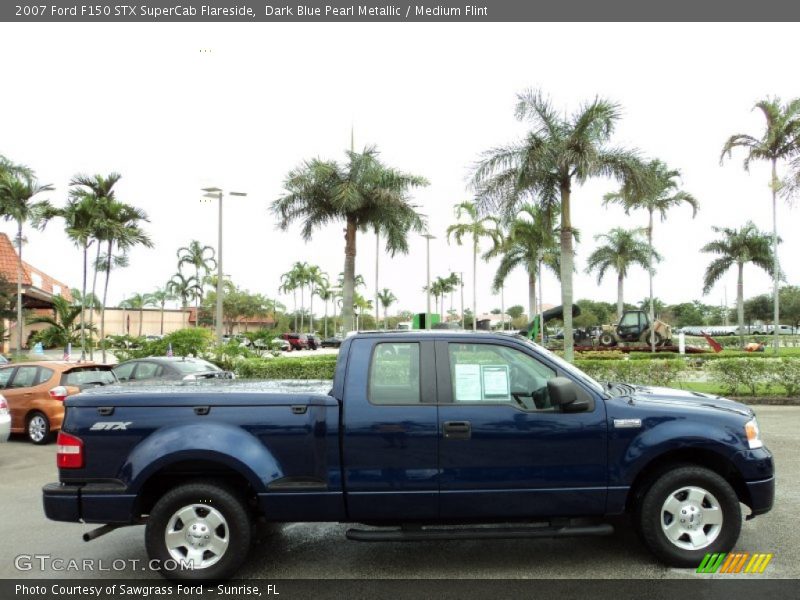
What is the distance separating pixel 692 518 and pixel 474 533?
5.38 ft

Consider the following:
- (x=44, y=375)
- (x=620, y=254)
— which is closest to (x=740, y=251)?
(x=620, y=254)

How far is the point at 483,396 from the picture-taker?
14.9 feet

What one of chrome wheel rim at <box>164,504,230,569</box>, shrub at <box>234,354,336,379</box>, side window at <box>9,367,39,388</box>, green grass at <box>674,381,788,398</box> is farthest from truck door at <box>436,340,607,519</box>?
shrub at <box>234,354,336,379</box>

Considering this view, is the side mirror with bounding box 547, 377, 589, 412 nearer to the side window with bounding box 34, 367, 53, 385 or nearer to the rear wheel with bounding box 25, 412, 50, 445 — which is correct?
the rear wheel with bounding box 25, 412, 50, 445

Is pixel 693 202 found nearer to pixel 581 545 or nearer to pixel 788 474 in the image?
pixel 788 474

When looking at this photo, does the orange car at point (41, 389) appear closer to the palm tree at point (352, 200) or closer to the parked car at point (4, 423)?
the parked car at point (4, 423)

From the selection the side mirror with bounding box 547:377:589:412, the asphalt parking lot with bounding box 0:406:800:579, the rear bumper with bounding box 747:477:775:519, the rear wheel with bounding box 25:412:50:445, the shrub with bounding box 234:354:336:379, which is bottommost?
the asphalt parking lot with bounding box 0:406:800:579

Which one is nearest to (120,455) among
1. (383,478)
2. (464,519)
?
(383,478)

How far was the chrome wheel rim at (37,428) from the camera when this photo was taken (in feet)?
34.6

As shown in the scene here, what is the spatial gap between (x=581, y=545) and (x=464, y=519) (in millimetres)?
1331

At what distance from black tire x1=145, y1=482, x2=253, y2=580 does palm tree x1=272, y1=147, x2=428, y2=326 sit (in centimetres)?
1837

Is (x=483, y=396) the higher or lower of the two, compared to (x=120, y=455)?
higher

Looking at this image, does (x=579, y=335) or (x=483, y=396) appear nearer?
(x=483, y=396)

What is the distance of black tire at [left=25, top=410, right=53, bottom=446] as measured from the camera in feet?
34.6
